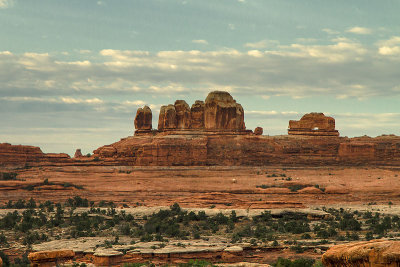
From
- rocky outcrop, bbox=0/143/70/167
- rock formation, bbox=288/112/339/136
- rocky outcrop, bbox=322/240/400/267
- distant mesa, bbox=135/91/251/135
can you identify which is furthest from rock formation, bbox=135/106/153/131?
rocky outcrop, bbox=322/240/400/267

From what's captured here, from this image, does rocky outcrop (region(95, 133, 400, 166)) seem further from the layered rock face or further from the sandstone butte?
the layered rock face

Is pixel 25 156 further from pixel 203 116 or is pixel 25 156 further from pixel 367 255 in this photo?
pixel 367 255

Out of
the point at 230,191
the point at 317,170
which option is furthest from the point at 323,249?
the point at 317,170

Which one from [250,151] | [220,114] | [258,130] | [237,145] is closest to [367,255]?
[250,151]

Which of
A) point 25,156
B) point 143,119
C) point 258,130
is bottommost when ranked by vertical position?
point 25,156

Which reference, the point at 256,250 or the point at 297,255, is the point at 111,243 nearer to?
the point at 256,250

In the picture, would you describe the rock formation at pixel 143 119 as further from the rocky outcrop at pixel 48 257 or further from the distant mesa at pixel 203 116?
the rocky outcrop at pixel 48 257

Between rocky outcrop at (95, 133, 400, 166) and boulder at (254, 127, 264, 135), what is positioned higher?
boulder at (254, 127, 264, 135)
